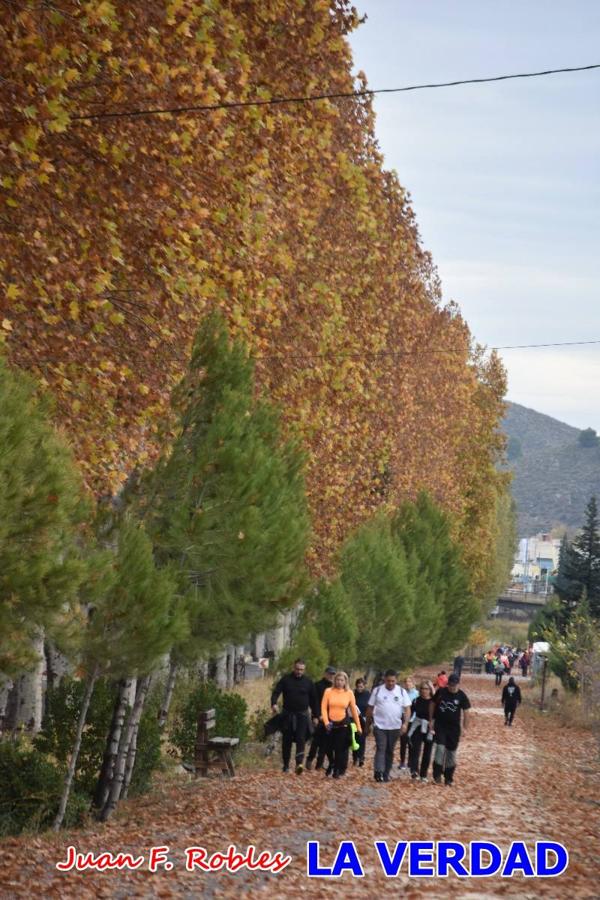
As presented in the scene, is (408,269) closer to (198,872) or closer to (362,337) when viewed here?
(362,337)

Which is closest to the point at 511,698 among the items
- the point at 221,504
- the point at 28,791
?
the point at 221,504

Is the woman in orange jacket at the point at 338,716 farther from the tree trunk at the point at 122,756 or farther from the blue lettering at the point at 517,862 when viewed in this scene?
the blue lettering at the point at 517,862

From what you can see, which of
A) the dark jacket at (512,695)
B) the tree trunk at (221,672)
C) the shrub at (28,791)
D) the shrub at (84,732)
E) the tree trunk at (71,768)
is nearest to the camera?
the tree trunk at (71,768)

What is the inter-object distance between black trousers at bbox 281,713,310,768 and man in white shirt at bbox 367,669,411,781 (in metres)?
1.04

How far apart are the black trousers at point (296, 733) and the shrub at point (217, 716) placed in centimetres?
166

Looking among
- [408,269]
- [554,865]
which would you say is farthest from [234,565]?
[408,269]

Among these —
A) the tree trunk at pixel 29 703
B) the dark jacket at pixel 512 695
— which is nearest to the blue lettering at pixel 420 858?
Answer: the tree trunk at pixel 29 703

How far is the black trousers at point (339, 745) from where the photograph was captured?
68.7ft

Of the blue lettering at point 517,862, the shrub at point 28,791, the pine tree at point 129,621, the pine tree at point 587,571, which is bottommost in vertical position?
the shrub at point 28,791

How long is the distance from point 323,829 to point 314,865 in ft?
7.34

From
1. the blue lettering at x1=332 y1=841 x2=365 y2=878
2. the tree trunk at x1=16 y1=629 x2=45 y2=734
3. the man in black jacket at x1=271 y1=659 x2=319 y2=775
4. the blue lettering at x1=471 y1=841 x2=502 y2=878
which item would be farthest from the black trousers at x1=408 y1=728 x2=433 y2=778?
the blue lettering at x1=332 y1=841 x2=365 y2=878

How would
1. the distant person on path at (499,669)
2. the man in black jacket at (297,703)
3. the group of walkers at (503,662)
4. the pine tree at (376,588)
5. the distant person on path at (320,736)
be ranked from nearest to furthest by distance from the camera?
the man in black jacket at (297,703) → the distant person on path at (320,736) → the pine tree at (376,588) → the distant person on path at (499,669) → the group of walkers at (503,662)

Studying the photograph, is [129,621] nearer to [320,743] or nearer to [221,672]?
[320,743]

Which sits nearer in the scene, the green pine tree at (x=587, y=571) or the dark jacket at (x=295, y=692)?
the dark jacket at (x=295, y=692)
